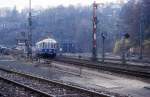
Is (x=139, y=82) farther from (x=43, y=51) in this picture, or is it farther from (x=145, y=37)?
(x=145, y=37)

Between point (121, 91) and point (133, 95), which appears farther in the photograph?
point (121, 91)

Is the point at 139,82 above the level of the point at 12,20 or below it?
below

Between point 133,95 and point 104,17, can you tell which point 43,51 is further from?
point 104,17

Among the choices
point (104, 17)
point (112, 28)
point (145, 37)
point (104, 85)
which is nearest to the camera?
point (104, 85)

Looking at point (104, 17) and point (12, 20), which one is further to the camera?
point (12, 20)

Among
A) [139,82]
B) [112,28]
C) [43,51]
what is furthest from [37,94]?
[112,28]

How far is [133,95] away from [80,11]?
443ft

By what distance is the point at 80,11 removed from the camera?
151750 mm

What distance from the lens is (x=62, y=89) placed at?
19.5 metres

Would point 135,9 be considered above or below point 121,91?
above

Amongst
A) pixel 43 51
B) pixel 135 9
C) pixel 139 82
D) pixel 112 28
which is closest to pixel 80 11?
pixel 112 28

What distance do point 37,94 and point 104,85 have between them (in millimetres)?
5492

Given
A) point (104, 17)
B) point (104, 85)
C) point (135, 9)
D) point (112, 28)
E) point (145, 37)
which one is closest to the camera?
point (104, 85)

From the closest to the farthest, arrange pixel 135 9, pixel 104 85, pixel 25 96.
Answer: pixel 25 96, pixel 104 85, pixel 135 9
